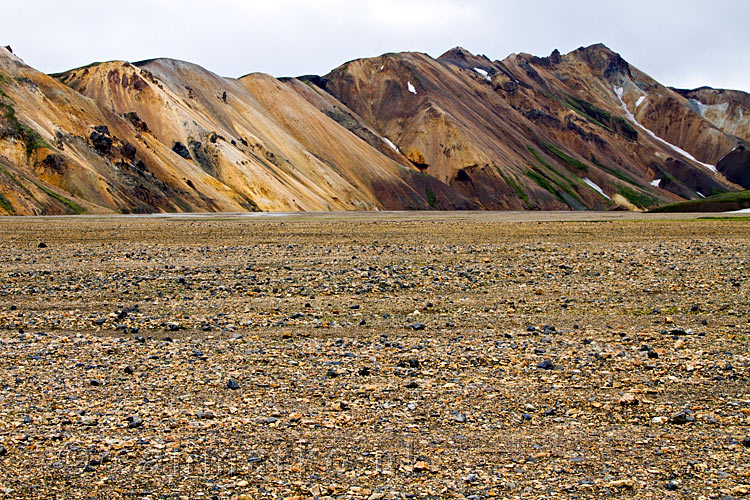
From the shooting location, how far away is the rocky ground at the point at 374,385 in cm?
604

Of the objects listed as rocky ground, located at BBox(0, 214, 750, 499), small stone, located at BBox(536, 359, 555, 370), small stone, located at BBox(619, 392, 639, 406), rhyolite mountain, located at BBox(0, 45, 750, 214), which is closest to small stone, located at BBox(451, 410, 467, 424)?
rocky ground, located at BBox(0, 214, 750, 499)

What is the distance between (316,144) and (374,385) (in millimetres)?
110976

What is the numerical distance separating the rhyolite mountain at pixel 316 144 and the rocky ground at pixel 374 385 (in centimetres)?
4867

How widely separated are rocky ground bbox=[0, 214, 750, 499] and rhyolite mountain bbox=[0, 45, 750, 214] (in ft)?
160

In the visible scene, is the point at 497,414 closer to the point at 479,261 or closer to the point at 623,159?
the point at 479,261

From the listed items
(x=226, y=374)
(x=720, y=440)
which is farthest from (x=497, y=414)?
(x=226, y=374)

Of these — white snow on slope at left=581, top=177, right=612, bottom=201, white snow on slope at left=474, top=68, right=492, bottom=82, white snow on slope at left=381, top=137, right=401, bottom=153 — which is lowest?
white snow on slope at left=581, top=177, right=612, bottom=201

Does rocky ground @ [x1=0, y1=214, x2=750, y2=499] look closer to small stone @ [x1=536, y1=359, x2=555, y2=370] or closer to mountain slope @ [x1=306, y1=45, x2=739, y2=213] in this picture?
small stone @ [x1=536, y1=359, x2=555, y2=370]

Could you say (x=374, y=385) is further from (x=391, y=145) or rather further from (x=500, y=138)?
(x=500, y=138)

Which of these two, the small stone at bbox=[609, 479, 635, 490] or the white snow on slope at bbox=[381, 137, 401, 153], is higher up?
the white snow on slope at bbox=[381, 137, 401, 153]

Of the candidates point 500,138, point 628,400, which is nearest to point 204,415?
Answer: point 628,400

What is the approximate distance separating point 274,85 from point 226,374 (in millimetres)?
123988

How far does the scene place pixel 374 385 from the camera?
8.49 metres

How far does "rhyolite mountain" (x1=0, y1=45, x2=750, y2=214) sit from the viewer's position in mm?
70188
